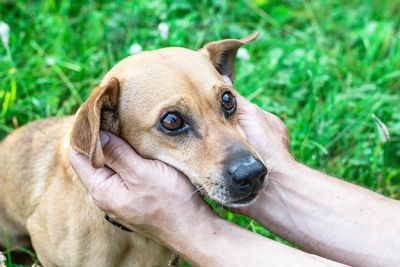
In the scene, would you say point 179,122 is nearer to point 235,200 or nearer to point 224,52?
point 235,200

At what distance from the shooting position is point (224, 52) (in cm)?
325

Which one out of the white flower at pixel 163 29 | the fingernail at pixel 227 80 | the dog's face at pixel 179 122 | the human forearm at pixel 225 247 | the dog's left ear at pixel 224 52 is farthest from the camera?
the white flower at pixel 163 29

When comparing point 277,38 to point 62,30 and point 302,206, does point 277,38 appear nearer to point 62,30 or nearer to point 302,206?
point 62,30

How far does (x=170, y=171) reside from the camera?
8.38 feet

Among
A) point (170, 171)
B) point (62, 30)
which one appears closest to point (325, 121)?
point (170, 171)

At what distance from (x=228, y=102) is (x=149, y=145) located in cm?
60

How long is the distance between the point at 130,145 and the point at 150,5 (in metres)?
3.11

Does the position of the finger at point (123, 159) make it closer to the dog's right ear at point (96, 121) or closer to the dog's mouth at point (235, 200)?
the dog's right ear at point (96, 121)

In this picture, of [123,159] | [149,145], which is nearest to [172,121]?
[149,145]

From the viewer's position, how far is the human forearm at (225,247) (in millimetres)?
2354

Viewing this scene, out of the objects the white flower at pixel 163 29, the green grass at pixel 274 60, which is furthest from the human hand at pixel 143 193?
the white flower at pixel 163 29

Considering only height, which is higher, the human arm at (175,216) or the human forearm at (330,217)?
the human arm at (175,216)

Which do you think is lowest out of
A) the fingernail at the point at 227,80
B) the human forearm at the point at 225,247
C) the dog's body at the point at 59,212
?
the dog's body at the point at 59,212

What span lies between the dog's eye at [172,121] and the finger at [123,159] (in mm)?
246
